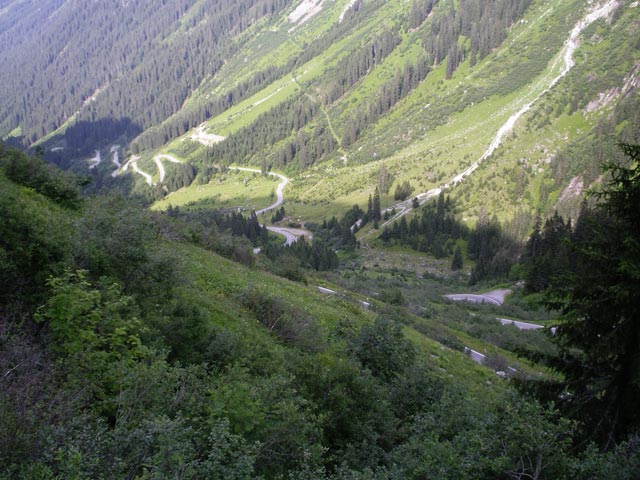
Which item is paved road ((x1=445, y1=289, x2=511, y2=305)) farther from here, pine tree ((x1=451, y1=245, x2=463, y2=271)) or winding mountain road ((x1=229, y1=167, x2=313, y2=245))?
winding mountain road ((x1=229, y1=167, x2=313, y2=245))

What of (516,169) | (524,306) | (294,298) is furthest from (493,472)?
(516,169)

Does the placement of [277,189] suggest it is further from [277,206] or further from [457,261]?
[457,261]

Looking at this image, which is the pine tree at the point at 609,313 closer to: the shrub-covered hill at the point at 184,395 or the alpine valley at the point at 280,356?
the alpine valley at the point at 280,356

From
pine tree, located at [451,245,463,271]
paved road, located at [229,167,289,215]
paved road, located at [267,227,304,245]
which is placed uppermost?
paved road, located at [229,167,289,215]

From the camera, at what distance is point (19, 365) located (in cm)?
614

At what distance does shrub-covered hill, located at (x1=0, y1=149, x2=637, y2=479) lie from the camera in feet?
17.1

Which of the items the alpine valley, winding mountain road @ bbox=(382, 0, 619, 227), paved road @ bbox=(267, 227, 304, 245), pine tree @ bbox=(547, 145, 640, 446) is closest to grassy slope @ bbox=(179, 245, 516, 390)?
the alpine valley

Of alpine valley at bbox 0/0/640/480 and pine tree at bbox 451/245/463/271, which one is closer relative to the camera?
alpine valley at bbox 0/0/640/480

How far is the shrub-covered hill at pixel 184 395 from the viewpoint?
520 centimetres

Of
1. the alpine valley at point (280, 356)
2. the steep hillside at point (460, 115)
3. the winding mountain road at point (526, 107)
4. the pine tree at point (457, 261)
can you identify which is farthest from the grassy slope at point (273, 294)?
the winding mountain road at point (526, 107)

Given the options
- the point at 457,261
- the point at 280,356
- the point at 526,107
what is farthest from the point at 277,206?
the point at 280,356

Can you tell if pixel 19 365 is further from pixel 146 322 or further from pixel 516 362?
pixel 516 362

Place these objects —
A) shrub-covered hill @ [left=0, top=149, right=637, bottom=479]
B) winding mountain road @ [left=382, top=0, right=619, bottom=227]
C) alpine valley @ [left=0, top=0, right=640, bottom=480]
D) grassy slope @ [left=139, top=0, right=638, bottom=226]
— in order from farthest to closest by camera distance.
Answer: winding mountain road @ [left=382, top=0, right=619, bottom=227]
grassy slope @ [left=139, top=0, right=638, bottom=226]
alpine valley @ [left=0, top=0, right=640, bottom=480]
shrub-covered hill @ [left=0, top=149, right=637, bottom=479]

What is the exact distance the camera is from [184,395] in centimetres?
699
